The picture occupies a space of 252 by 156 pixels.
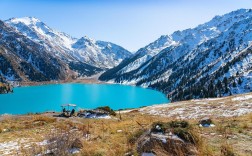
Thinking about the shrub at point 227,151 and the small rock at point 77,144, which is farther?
the small rock at point 77,144

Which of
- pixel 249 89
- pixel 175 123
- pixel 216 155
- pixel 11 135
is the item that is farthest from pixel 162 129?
pixel 249 89

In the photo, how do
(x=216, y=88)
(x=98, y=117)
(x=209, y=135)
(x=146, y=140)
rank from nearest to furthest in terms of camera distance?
(x=146, y=140)
(x=209, y=135)
(x=98, y=117)
(x=216, y=88)

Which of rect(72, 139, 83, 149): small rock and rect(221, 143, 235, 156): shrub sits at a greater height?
rect(221, 143, 235, 156): shrub

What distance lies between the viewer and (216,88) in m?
192

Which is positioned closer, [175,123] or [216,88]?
[175,123]

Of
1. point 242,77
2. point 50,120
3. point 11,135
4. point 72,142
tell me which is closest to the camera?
point 72,142

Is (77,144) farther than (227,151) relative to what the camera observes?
Yes

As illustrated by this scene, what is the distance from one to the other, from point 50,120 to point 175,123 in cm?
1915

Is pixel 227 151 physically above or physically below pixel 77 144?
above

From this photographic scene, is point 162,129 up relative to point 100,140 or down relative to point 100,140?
up

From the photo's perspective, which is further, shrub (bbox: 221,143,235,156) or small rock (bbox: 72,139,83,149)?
small rock (bbox: 72,139,83,149)

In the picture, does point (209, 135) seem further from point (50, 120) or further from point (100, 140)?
point (50, 120)

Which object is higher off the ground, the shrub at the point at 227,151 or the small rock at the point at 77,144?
the shrub at the point at 227,151

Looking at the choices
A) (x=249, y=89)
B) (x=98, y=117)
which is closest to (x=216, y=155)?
(x=98, y=117)
